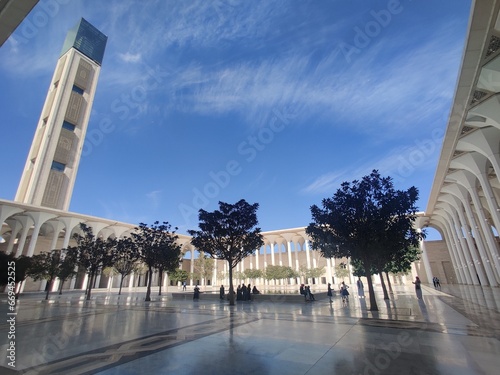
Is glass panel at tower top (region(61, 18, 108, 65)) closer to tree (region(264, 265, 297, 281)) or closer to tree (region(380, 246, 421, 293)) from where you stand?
tree (region(264, 265, 297, 281))

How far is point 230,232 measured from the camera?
1908 cm

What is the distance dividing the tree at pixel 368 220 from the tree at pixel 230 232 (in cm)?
588

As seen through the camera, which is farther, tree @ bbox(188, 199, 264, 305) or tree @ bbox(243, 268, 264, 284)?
tree @ bbox(243, 268, 264, 284)

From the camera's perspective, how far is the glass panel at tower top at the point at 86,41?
6297cm

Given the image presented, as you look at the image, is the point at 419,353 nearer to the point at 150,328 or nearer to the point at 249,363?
the point at 249,363

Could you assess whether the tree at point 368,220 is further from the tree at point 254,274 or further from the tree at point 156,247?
the tree at point 254,274

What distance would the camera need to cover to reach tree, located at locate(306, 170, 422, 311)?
1355 cm

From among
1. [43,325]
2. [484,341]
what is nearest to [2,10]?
[43,325]

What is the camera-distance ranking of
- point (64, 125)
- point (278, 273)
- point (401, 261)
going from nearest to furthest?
point (401, 261) → point (278, 273) → point (64, 125)

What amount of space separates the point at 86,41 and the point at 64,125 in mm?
24916

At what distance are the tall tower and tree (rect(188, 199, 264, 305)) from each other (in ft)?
149

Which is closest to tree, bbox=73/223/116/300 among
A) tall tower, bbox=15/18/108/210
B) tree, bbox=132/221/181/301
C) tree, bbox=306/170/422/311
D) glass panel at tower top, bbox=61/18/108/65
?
tree, bbox=132/221/181/301

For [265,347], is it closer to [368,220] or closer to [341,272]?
[368,220]

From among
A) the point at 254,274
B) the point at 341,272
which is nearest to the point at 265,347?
the point at 254,274
